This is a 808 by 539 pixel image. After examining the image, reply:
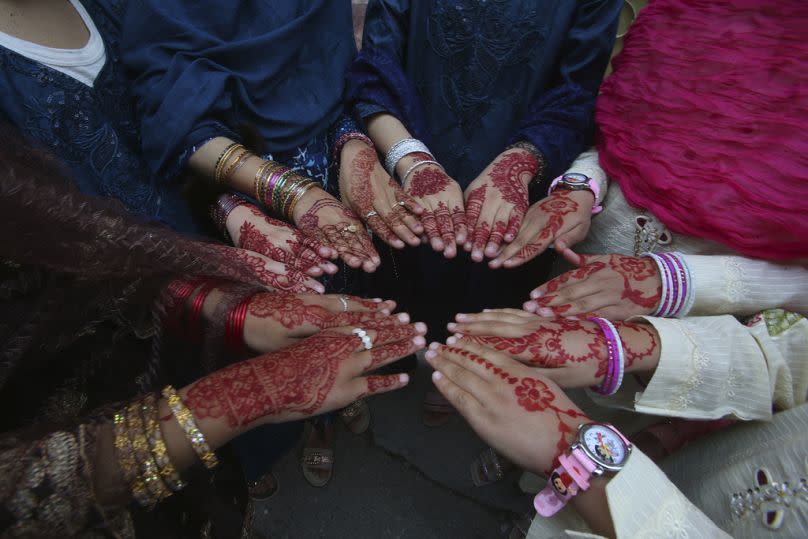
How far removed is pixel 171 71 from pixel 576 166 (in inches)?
47.2

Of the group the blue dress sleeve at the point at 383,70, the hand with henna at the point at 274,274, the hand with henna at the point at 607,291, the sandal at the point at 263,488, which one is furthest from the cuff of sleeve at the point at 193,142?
the sandal at the point at 263,488

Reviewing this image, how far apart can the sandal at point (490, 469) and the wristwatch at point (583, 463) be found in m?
0.96

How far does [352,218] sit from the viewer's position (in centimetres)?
124

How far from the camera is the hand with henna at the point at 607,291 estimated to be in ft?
3.34

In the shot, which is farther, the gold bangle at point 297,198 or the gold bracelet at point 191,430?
the gold bangle at point 297,198

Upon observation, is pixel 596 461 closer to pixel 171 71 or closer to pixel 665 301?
pixel 665 301

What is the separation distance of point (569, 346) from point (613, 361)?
0.30 feet

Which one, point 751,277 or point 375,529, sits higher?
point 751,277

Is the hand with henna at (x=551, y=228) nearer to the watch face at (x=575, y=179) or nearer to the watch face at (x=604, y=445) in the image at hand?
the watch face at (x=575, y=179)

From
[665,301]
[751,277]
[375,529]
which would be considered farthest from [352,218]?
[375,529]

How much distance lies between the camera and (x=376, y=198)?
1.30m

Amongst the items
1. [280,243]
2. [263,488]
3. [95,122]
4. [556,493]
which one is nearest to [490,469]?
[263,488]

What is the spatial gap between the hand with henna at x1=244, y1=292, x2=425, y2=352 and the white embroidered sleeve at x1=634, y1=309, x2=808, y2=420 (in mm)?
542

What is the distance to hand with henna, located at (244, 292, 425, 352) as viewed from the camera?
0.95m
